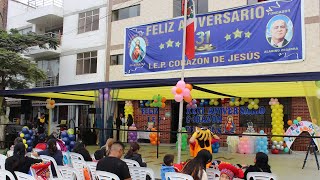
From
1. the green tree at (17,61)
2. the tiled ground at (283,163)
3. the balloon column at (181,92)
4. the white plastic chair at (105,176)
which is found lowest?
the tiled ground at (283,163)

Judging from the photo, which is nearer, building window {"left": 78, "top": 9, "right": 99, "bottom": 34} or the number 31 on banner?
the number 31 on banner

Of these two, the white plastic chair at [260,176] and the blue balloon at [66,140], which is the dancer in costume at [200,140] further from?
the blue balloon at [66,140]

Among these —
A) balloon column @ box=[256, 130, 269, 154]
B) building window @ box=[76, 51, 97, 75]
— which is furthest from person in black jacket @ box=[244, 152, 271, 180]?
building window @ box=[76, 51, 97, 75]

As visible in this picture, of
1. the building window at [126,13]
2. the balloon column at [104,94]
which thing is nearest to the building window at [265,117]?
the balloon column at [104,94]

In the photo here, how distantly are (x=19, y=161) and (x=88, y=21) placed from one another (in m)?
16.6

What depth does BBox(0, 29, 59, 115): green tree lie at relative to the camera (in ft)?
54.3

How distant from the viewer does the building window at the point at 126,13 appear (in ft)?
61.6

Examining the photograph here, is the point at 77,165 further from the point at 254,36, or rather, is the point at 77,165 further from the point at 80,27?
the point at 80,27

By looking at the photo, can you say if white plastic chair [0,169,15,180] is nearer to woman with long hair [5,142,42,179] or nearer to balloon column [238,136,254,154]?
woman with long hair [5,142,42,179]

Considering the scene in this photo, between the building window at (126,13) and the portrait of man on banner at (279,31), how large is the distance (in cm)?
775

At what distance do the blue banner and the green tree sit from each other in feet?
16.7

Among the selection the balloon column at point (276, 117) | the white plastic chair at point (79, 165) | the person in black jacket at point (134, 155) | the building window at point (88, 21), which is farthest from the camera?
the building window at point (88, 21)

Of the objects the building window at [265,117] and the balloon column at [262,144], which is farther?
the building window at [265,117]

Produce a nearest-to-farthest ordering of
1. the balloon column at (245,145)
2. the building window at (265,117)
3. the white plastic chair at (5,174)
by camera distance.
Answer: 1. the white plastic chair at (5,174)
2. the balloon column at (245,145)
3. the building window at (265,117)
